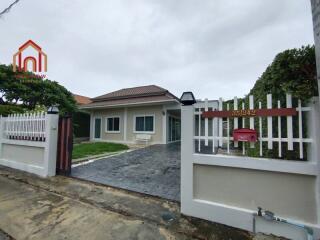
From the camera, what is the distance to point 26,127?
5.22 metres

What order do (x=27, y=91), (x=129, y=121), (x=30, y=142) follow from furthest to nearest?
1. (x=129, y=121)
2. (x=27, y=91)
3. (x=30, y=142)

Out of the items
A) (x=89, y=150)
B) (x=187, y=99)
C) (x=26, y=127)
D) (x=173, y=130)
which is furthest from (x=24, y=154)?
(x=173, y=130)

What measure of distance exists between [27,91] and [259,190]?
46.0 ft

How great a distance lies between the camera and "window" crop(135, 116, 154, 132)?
40.8 feet

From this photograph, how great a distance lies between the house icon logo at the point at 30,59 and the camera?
8.85 meters

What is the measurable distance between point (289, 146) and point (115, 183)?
355cm

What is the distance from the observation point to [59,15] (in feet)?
19.9

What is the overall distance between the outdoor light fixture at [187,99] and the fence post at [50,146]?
388 centimetres

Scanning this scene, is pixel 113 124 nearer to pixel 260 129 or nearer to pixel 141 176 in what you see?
pixel 141 176

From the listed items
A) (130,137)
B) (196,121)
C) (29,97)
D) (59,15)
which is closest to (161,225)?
(196,121)

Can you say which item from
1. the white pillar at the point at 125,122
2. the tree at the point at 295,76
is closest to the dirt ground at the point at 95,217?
the tree at the point at 295,76

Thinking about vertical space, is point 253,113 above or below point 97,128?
above

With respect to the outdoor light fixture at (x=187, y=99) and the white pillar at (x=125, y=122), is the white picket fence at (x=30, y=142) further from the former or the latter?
the white pillar at (x=125, y=122)

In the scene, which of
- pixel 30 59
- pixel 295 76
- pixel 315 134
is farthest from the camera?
pixel 30 59
